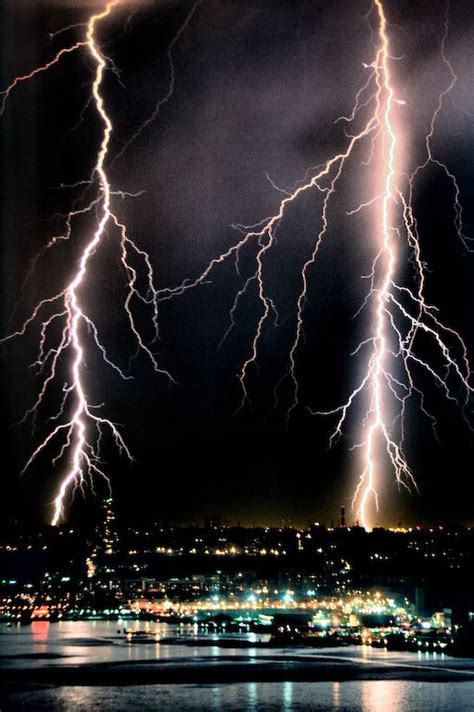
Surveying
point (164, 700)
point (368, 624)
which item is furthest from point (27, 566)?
point (164, 700)

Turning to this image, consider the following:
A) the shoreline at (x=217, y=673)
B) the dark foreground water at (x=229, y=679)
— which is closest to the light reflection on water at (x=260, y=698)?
the dark foreground water at (x=229, y=679)

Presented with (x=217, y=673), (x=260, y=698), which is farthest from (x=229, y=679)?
(x=260, y=698)

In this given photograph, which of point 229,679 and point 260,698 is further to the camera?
point 229,679

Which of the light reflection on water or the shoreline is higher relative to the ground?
the shoreline

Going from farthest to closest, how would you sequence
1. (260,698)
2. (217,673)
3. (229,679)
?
1. (217,673)
2. (229,679)
3. (260,698)

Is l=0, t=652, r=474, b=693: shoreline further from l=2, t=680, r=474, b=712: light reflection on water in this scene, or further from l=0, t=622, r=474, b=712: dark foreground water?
l=2, t=680, r=474, b=712: light reflection on water

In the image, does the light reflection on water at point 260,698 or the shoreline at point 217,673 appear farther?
the shoreline at point 217,673

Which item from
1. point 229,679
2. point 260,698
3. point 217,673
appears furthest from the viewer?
point 217,673

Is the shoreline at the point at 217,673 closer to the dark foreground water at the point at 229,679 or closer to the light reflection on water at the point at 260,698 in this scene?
the dark foreground water at the point at 229,679

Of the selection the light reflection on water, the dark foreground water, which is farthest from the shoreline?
the light reflection on water

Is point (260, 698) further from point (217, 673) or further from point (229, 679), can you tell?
point (217, 673)
